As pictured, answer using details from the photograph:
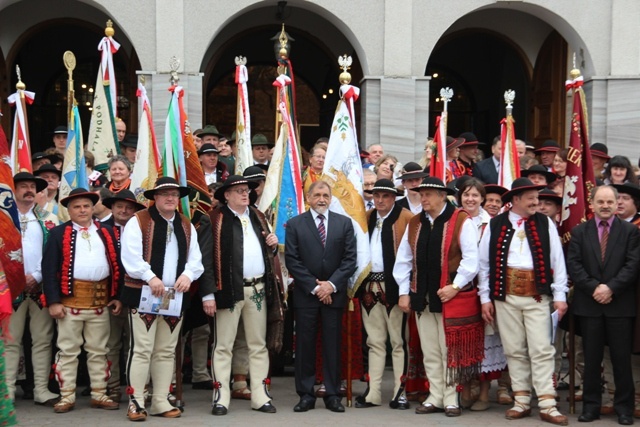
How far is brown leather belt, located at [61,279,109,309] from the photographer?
7887 millimetres

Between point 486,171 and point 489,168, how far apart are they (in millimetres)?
63

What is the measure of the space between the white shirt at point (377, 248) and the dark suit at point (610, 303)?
164cm

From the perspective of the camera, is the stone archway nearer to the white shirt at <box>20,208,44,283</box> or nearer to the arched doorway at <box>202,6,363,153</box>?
the arched doorway at <box>202,6,363,153</box>

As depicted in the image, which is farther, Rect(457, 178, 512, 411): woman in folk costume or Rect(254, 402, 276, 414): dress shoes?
Rect(457, 178, 512, 411): woman in folk costume

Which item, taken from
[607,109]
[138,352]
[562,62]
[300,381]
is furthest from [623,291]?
[562,62]

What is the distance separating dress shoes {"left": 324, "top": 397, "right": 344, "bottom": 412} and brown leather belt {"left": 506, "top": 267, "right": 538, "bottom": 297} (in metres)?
1.73

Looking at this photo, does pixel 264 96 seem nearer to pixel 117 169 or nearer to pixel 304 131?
pixel 304 131

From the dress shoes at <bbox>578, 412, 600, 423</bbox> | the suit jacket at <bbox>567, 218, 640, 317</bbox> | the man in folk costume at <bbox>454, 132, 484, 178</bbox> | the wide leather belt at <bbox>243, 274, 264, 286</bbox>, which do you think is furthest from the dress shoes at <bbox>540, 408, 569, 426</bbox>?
the man in folk costume at <bbox>454, 132, 484, 178</bbox>

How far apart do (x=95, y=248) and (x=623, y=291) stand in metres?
4.43

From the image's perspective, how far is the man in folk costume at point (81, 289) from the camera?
309 inches

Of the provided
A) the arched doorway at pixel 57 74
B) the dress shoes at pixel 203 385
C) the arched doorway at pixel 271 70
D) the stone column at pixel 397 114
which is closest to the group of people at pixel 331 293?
the dress shoes at pixel 203 385

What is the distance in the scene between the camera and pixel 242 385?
858cm

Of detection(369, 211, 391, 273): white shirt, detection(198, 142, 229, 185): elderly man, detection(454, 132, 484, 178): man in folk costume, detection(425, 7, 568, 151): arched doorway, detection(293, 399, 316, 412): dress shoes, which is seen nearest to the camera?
detection(293, 399, 316, 412): dress shoes

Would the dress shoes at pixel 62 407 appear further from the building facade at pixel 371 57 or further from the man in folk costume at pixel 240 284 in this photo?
the building facade at pixel 371 57
